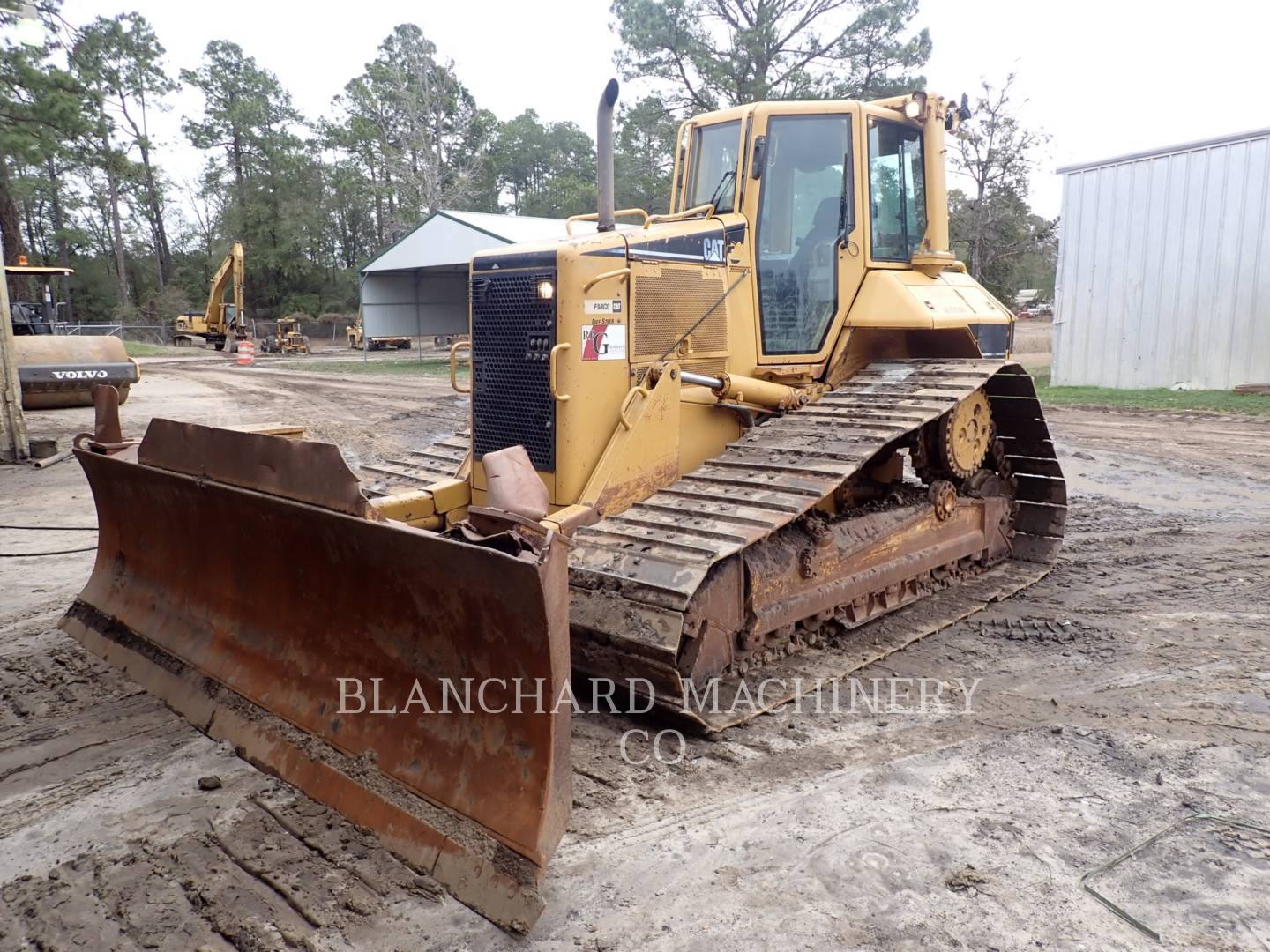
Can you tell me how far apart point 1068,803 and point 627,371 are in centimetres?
251

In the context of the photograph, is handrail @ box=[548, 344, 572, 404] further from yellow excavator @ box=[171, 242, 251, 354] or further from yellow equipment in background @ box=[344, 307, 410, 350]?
yellow excavator @ box=[171, 242, 251, 354]

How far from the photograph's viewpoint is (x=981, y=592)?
5402 mm

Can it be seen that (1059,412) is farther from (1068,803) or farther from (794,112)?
(1068,803)

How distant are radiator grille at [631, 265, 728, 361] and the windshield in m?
1.18

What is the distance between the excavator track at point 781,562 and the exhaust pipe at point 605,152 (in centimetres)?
127

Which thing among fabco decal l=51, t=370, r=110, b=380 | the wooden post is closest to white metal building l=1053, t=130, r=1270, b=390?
fabco decal l=51, t=370, r=110, b=380

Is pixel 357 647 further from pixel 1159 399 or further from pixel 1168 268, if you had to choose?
pixel 1168 268

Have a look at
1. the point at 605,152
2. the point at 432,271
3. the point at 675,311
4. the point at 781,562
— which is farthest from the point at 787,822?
the point at 432,271

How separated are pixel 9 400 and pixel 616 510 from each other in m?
8.70

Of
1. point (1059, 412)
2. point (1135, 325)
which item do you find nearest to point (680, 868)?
point (1059, 412)

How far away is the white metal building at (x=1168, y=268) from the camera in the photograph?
1396 cm

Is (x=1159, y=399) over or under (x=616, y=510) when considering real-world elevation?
under

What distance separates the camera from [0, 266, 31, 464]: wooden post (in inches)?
370

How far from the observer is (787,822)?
2973 millimetres
